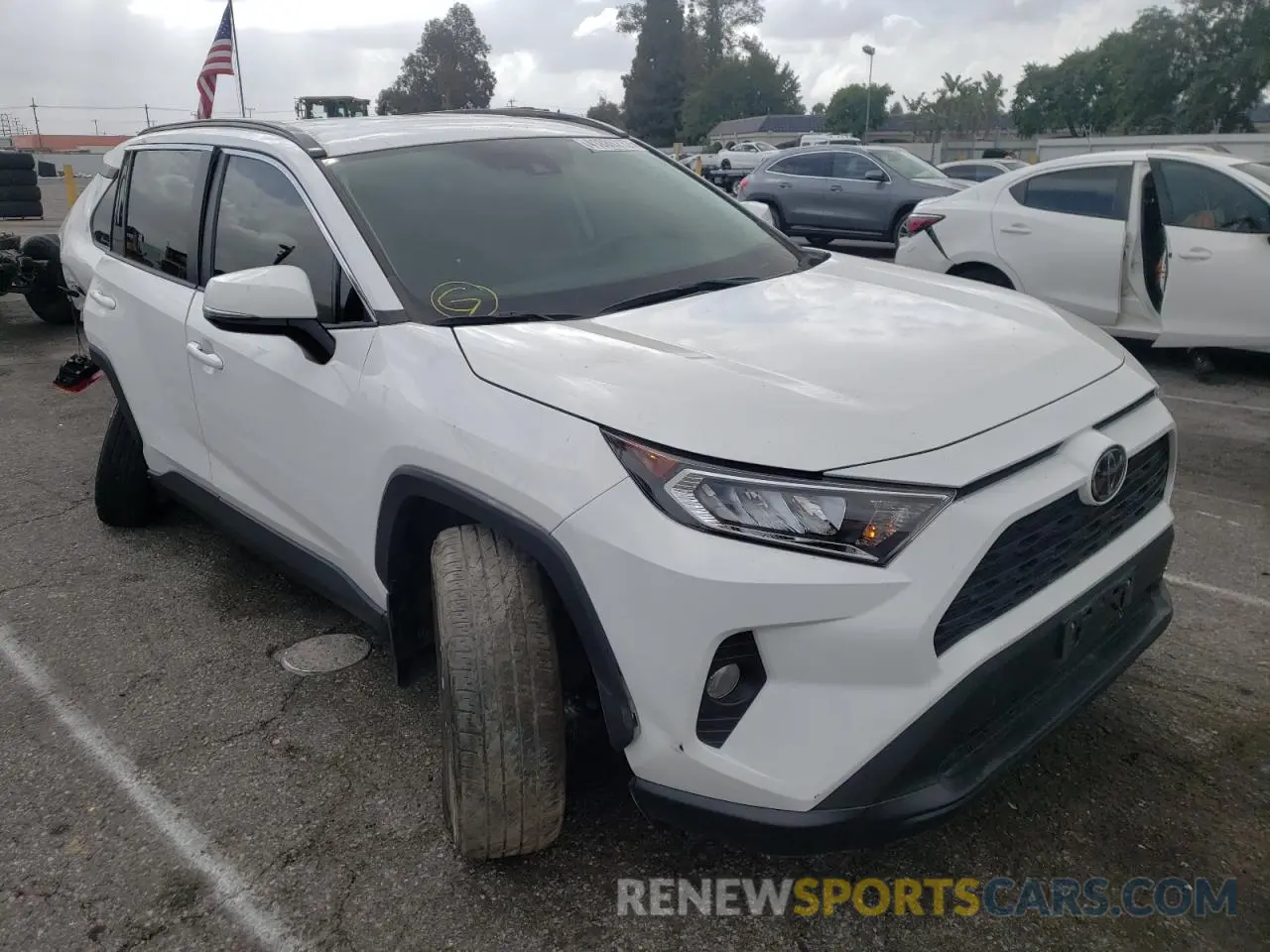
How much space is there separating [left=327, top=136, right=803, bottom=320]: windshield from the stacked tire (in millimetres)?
11341

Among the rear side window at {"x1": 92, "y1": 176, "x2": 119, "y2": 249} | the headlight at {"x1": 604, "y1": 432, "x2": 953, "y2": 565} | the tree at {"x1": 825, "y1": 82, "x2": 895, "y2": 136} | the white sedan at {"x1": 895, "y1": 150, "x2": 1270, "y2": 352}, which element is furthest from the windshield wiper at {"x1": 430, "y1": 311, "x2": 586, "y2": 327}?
the tree at {"x1": 825, "y1": 82, "x2": 895, "y2": 136}

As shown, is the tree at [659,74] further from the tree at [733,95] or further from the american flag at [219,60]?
the american flag at [219,60]

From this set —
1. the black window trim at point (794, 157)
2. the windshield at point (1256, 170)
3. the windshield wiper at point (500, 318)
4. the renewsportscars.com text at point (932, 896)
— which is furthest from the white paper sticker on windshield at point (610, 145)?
the black window trim at point (794, 157)

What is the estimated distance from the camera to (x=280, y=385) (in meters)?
2.75

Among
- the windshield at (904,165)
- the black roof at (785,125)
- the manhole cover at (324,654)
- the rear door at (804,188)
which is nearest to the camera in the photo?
the manhole cover at (324,654)

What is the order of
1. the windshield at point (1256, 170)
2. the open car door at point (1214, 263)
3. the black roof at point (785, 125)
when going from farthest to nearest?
1. the black roof at point (785, 125)
2. the windshield at point (1256, 170)
3. the open car door at point (1214, 263)

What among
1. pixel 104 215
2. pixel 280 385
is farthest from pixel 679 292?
pixel 104 215

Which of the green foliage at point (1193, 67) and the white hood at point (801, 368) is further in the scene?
the green foliage at point (1193, 67)

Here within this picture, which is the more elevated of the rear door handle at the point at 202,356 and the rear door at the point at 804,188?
the rear door at the point at 804,188

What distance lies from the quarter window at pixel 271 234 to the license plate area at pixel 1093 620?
1789 mm

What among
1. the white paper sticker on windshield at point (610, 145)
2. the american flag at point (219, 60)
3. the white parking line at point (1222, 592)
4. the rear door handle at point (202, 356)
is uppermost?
the american flag at point (219, 60)

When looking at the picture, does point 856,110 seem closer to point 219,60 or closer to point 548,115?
point 219,60

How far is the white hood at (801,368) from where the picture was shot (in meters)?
1.86

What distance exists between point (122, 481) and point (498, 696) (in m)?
2.84
